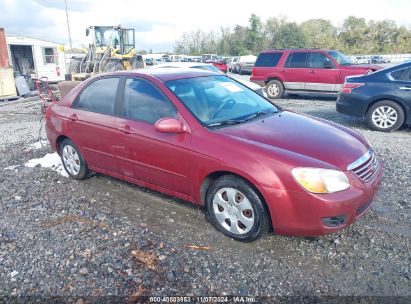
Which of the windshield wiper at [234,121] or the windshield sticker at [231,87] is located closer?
the windshield wiper at [234,121]

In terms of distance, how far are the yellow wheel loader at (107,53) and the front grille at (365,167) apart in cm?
1544

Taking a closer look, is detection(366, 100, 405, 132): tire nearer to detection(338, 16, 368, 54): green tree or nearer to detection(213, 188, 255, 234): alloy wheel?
detection(213, 188, 255, 234): alloy wheel

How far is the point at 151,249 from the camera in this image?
3.33 meters

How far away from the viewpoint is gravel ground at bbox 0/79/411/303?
279cm

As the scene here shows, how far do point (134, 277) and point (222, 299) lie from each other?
0.78m

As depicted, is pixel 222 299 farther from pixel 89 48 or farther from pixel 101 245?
pixel 89 48

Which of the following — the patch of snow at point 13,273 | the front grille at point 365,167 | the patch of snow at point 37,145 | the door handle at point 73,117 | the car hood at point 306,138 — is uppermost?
the car hood at point 306,138

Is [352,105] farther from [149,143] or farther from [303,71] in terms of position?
[149,143]

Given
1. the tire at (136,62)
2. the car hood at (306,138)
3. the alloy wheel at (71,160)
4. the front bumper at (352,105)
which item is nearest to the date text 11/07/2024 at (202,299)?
the car hood at (306,138)

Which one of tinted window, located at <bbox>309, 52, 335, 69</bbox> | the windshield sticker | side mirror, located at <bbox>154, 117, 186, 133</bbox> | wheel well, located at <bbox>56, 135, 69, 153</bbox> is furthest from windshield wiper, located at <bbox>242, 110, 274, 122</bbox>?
tinted window, located at <bbox>309, 52, 335, 69</bbox>

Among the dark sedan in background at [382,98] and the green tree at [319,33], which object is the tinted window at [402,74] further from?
the green tree at [319,33]

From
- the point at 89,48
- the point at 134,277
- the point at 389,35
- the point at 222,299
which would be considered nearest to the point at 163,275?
the point at 134,277

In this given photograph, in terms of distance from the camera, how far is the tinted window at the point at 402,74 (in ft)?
23.4

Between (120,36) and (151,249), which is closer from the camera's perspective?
(151,249)
